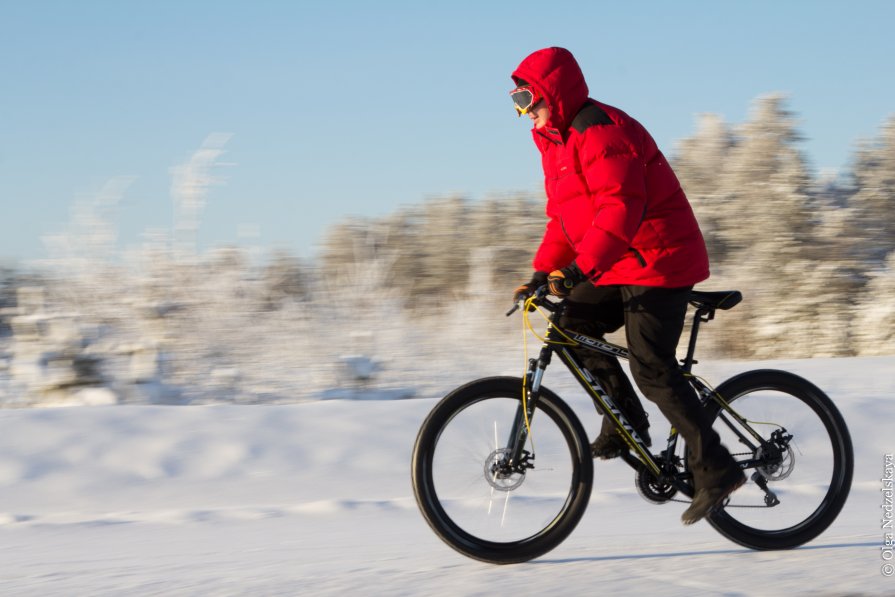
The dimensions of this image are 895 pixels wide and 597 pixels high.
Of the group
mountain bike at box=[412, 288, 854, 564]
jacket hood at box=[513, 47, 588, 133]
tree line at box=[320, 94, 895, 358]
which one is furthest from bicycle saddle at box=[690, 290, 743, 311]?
tree line at box=[320, 94, 895, 358]

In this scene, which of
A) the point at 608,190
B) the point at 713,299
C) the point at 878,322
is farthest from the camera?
the point at 878,322

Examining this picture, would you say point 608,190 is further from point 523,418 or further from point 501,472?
point 501,472

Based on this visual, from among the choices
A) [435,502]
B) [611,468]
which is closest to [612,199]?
[435,502]

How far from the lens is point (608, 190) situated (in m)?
3.79

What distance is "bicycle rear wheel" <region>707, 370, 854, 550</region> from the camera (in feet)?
14.1

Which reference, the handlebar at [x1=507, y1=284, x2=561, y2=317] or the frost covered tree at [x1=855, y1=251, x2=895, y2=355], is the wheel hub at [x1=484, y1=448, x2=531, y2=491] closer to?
the handlebar at [x1=507, y1=284, x2=561, y2=317]

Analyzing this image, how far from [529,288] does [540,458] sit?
0.61m

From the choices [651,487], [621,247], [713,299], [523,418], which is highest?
[621,247]

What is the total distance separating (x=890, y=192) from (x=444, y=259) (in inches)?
295

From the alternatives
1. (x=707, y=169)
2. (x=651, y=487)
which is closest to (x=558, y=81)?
(x=651, y=487)

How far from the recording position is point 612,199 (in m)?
3.78

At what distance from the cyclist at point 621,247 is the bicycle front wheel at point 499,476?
0.80ft

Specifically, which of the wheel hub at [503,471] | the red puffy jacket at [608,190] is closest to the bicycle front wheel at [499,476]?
the wheel hub at [503,471]

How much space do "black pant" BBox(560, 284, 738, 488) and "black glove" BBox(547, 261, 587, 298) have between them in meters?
0.24
